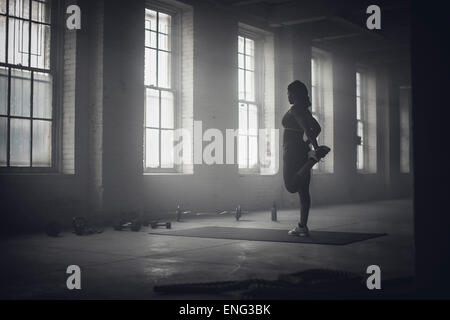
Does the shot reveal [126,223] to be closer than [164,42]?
Yes

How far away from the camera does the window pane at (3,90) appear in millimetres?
7246

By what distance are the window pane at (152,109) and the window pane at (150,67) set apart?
163mm

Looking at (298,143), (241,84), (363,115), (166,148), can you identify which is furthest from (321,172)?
(298,143)

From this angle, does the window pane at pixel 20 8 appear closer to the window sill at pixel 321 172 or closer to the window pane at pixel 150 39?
the window pane at pixel 150 39

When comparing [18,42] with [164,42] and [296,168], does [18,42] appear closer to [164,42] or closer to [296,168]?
[164,42]

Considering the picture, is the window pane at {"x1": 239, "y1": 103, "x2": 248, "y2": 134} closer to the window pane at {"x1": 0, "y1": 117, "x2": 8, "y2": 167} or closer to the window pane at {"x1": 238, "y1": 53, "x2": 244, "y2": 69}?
the window pane at {"x1": 238, "y1": 53, "x2": 244, "y2": 69}

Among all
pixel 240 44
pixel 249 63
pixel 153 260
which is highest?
pixel 240 44

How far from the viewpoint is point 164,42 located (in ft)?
32.2

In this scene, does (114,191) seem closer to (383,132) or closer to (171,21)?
(171,21)

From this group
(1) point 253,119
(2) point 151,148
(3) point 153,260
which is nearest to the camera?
(3) point 153,260

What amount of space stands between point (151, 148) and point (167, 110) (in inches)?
33.5

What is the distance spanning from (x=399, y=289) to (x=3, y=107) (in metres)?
5.86

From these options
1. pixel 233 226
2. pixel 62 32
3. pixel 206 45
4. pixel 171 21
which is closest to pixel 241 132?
pixel 206 45

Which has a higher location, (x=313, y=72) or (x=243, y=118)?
(x=313, y=72)
